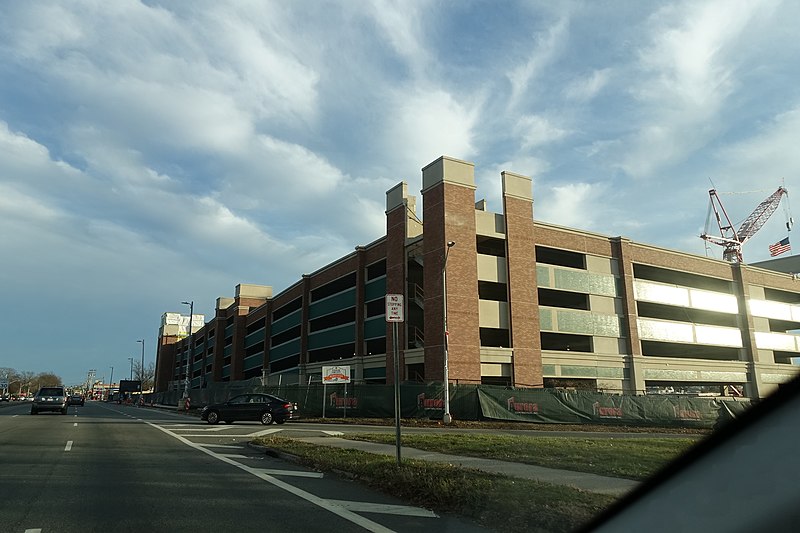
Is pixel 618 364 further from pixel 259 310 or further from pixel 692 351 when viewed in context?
pixel 259 310

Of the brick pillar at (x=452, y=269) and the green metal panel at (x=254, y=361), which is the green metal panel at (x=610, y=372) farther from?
the green metal panel at (x=254, y=361)

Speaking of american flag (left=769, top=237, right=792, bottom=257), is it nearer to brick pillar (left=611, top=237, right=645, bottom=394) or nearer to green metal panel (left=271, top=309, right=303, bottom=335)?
brick pillar (left=611, top=237, right=645, bottom=394)

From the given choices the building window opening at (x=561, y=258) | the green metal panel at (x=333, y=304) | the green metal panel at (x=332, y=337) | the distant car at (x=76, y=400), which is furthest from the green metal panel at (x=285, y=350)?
the building window opening at (x=561, y=258)

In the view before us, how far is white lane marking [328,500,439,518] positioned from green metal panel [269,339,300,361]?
4538 centimetres

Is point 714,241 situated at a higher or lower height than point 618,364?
higher

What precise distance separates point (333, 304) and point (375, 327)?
304 inches

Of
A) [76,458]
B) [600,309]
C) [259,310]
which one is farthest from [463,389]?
[259,310]

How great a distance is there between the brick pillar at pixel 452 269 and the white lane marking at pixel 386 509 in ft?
80.2

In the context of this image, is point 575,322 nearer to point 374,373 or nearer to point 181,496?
point 374,373

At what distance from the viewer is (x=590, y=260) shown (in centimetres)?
4028

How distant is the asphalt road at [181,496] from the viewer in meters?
6.70

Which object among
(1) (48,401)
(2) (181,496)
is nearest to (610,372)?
(2) (181,496)

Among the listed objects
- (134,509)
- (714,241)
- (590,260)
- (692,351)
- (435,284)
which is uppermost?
(714,241)

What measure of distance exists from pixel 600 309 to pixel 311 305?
24.4 m
